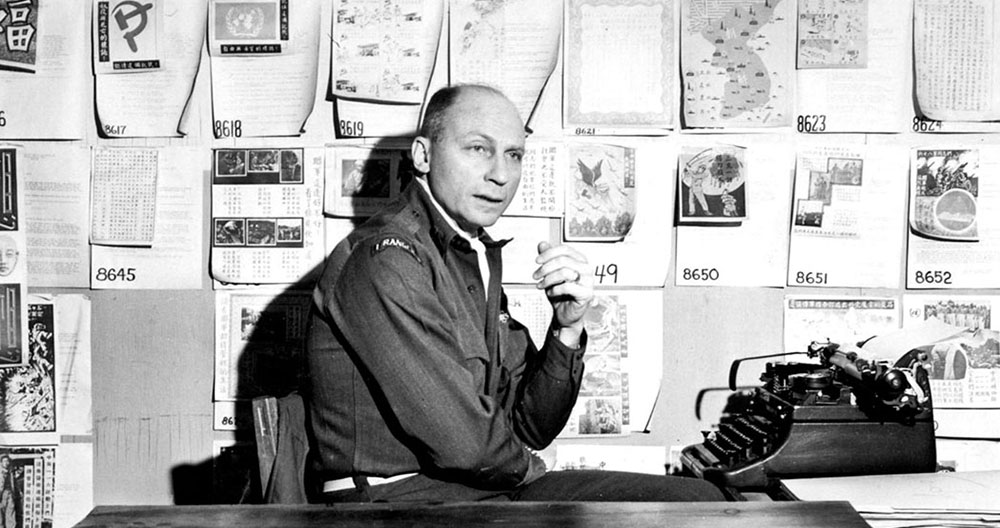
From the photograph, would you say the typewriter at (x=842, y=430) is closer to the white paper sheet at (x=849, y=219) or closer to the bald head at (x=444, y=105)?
the white paper sheet at (x=849, y=219)

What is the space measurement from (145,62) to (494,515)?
1656 millimetres

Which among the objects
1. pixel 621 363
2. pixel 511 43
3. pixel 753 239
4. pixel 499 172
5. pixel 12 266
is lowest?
pixel 621 363

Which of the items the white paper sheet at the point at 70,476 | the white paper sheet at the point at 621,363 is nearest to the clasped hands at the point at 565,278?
the white paper sheet at the point at 621,363

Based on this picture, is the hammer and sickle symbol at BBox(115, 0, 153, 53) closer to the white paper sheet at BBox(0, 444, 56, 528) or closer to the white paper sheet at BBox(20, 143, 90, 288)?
the white paper sheet at BBox(20, 143, 90, 288)

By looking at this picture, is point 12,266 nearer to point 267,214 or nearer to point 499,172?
point 267,214

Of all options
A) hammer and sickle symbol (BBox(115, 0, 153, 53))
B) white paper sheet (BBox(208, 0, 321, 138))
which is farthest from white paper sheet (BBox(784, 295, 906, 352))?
hammer and sickle symbol (BBox(115, 0, 153, 53))

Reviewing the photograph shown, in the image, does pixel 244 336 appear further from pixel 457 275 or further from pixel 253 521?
pixel 253 521

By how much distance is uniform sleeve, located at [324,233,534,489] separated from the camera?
5.54ft

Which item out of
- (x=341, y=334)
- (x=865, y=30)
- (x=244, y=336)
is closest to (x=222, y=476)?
(x=244, y=336)

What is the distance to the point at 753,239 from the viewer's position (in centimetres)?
242

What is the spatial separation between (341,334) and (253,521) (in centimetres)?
47

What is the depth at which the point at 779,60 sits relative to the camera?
7.80ft

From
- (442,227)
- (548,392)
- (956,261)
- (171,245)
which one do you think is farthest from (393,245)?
(956,261)

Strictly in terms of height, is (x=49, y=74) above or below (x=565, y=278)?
above
